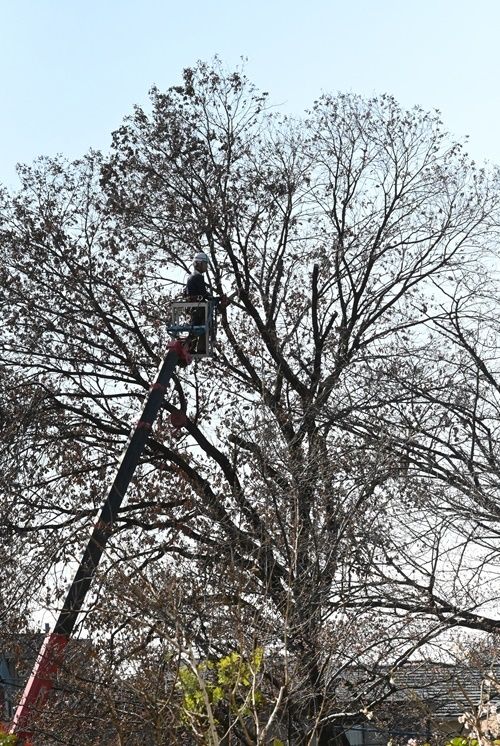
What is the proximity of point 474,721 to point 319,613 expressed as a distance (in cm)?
615

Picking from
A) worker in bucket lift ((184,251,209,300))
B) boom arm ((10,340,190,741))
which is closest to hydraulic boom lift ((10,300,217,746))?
boom arm ((10,340,190,741))

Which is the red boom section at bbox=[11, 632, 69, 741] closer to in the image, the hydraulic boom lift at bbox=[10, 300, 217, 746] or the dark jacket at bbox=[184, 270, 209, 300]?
the hydraulic boom lift at bbox=[10, 300, 217, 746]

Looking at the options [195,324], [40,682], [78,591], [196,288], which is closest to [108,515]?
[78,591]

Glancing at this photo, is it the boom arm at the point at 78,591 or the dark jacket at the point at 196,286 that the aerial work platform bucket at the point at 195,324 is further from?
the boom arm at the point at 78,591

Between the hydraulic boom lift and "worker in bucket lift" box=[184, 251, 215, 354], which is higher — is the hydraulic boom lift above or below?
below

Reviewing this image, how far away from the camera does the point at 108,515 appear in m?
11.8

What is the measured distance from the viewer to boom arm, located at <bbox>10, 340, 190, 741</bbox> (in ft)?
35.8

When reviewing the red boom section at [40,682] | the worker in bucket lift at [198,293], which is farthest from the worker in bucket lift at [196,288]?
the red boom section at [40,682]

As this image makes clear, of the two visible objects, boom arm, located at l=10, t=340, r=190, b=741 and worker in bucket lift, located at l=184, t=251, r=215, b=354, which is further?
worker in bucket lift, located at l=184, t=251, r=215, b=354

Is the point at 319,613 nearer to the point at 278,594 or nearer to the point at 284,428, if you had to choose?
the point at 278,594

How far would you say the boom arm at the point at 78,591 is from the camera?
10.9m

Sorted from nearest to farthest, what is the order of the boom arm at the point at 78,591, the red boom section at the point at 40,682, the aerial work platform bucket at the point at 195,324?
the red boom section at the point at 40,682, the boom arm at the point at 78,591, the aerial work platform bucket at the point at 195,324

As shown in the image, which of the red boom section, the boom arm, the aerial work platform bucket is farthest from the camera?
the aerial work platform bucket

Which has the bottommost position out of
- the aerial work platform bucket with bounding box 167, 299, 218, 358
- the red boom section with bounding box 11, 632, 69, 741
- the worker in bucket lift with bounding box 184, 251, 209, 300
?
the red boom section with bounding box 11, 632, 69, 741
